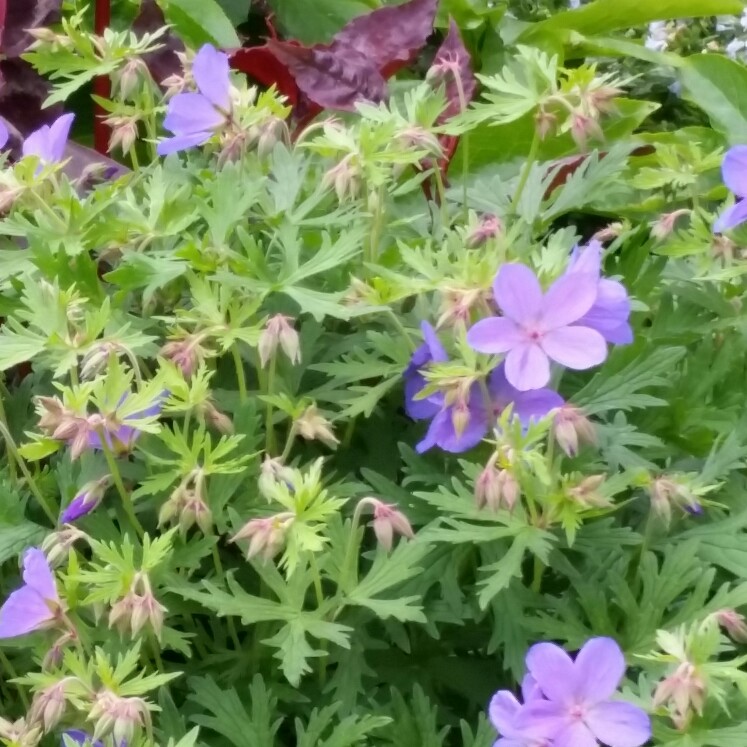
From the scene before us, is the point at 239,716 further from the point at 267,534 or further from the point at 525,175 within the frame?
the point at 525,175

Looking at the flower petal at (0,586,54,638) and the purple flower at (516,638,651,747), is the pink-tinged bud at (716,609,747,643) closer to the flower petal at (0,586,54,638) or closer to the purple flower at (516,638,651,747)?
the purple flower at (516,638,651,747)

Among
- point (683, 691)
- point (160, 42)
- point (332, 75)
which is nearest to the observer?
point (683, 691)

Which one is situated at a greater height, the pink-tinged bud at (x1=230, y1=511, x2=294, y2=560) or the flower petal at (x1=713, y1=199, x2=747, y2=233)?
the flower petal at (x1=713, y1=199, x2=747, y2=233)

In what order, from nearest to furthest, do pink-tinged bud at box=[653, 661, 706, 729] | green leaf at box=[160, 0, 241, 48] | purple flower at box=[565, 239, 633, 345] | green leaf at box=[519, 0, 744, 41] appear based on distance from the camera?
pink-tinged bud at box=[653, 661, 706, 729], purple flower at box=[565, 239, 633, 345], green leaf at box=[160, 0, 241, 48], green leaf at box=[519, 0, 744, 41]

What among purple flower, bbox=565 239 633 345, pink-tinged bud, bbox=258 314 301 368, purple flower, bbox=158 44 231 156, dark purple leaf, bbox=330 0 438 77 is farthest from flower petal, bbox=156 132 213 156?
dark purple leaf, bbox=330 0 438 77

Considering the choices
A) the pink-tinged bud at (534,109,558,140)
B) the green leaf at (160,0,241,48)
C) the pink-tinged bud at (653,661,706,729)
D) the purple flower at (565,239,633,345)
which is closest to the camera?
the pink-tinged bud at (653,661,706,729)

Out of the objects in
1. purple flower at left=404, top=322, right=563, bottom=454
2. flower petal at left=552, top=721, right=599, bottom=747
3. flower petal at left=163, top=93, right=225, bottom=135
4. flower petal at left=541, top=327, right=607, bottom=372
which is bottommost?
flower petal at left=552, top=721, right=599, bottom=747

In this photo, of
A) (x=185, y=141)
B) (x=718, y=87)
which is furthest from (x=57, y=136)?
(x=718, y=87)

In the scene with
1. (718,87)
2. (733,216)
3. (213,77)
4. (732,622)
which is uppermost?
(213,77)
